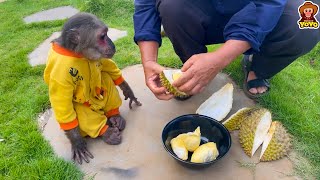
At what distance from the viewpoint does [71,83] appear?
7.63 ft

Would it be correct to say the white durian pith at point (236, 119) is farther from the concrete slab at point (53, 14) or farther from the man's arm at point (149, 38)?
the concrete slab at point (53, 14)

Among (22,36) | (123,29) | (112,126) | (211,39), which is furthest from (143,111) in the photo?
(22,36)

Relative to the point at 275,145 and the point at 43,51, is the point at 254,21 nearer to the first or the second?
the point at 275,145

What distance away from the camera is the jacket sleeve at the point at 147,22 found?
8.66ft

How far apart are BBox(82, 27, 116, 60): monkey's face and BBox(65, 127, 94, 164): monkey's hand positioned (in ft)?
1.79

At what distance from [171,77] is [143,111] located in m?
0.62

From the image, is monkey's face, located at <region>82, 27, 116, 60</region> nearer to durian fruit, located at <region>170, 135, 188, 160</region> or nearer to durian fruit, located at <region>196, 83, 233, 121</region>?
durian fruit, located at <region>170, 135, 188, 160</region>

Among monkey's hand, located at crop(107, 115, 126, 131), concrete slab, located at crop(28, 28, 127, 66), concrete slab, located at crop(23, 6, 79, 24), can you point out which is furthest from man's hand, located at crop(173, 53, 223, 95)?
concrete slab, located at crop(23, 6, 79, 24)

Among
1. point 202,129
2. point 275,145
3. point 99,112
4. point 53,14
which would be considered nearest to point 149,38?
point 99,112

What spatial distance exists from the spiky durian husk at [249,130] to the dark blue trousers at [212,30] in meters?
0.50

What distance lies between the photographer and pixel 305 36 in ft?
8.63

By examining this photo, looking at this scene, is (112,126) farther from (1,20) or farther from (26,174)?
(1,20)

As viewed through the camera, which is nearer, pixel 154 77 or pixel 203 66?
pixel 203 66

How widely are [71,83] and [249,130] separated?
1.33 meters
